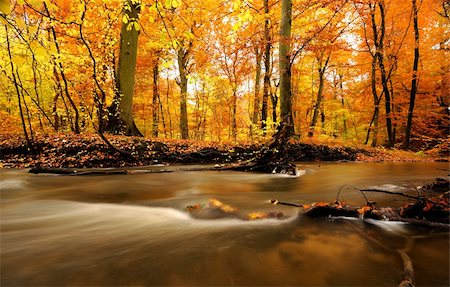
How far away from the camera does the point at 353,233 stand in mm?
2674

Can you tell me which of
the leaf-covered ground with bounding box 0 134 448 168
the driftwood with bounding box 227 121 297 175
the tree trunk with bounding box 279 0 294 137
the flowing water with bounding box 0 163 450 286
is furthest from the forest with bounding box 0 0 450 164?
the flowing water with bounding box 0 163 450 286

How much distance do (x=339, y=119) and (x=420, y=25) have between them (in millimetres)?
10247

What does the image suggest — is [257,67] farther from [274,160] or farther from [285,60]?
[274,160]

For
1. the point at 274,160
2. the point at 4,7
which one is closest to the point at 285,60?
the point at 274,160

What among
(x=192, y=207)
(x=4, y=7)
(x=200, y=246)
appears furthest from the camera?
(x=192, y=207)

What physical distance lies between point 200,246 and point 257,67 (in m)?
15.5

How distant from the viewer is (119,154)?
8.67 m

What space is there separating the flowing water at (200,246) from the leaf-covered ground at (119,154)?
13.0 ft

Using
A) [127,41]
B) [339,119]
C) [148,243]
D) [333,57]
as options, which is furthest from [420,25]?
[148,243]

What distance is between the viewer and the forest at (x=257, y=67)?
35.5ft

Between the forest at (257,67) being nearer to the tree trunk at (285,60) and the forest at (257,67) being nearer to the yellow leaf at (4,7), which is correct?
the tree trunk at (285,60)

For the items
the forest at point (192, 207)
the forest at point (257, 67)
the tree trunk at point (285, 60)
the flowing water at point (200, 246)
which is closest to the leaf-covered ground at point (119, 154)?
the forest at point (192, 207)

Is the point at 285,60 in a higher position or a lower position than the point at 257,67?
lower

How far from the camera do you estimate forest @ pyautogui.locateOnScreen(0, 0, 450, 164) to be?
426 inches
